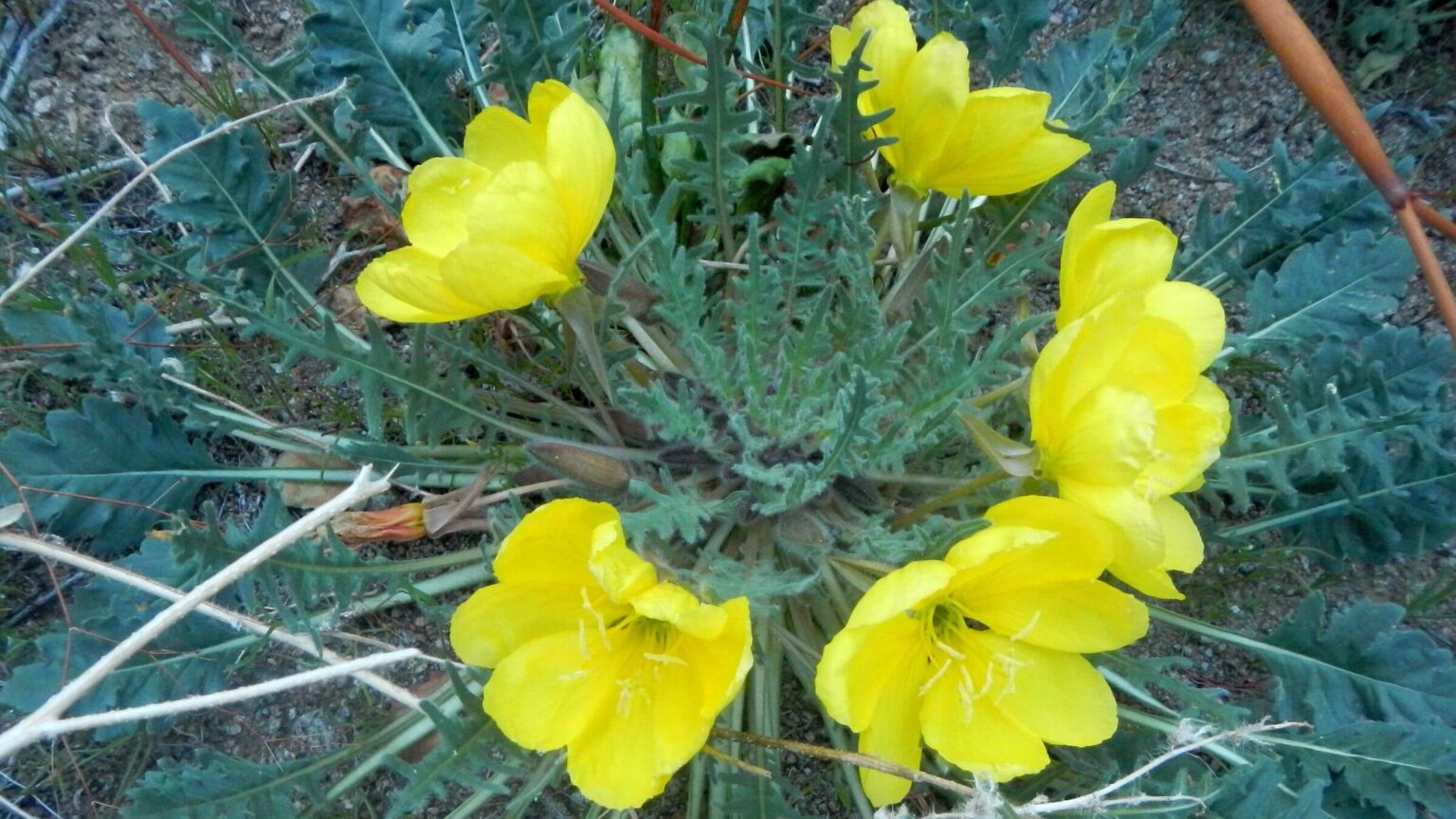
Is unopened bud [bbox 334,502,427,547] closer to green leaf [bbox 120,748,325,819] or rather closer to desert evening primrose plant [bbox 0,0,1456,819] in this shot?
desert evening primrose plant [bbox 0,0,1456,819]

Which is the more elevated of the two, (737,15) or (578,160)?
(737,15)

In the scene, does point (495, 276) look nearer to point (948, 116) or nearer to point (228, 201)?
point (948, 116)

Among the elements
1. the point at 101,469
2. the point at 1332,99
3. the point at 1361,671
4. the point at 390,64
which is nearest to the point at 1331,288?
the point at 1361,671

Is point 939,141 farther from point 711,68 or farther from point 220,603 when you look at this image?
point 220,603

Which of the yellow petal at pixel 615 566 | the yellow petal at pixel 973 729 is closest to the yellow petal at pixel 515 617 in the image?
the yellow petal at pixel 615 566

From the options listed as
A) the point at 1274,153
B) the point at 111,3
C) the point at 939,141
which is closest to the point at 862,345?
the point at 939,141

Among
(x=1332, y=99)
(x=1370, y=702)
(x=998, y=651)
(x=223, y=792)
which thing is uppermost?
(x=1332, y=99)

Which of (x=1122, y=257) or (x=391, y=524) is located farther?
(x=391, y=524)
